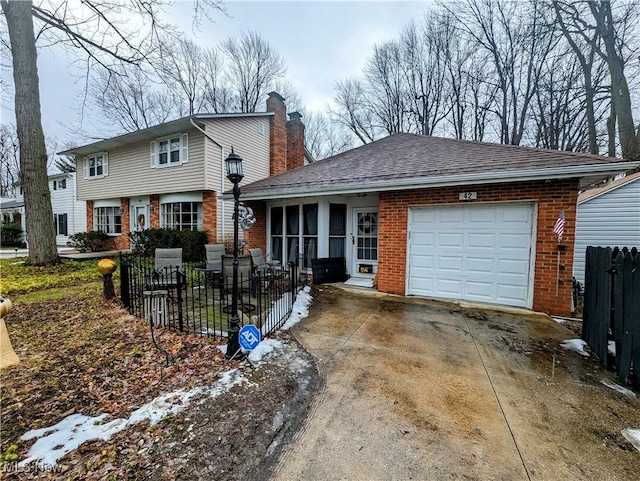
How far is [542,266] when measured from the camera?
5.55 m

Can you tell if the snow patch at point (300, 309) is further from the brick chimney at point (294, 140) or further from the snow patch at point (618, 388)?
the brick chimney at point (294, 140)

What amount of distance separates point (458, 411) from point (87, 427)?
127 inches

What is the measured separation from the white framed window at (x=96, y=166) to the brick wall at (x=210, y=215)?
7.09 metres

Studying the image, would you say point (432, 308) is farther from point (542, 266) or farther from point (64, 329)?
point (64, 329)

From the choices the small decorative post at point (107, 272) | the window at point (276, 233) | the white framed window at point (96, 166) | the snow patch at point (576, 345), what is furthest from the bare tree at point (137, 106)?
the snow patch at point (576, 345)

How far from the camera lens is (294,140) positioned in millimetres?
13938

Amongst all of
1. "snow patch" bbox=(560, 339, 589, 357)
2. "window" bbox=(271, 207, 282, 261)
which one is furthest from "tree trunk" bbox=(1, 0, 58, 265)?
"snow patch" bbox=(560, 339, 589, 357)

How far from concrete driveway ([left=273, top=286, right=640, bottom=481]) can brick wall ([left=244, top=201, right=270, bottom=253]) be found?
5.98 m

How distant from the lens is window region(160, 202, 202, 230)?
38.4ft

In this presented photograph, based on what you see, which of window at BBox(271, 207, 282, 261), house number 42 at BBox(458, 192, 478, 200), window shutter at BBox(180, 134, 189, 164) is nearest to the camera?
house number 42 at BBox(458, 192, 478, 200)

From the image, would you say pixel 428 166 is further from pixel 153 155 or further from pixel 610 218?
pixel 153 155

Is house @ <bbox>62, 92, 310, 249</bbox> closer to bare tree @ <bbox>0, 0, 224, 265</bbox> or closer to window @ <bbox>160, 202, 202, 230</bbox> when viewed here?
window @ <bbox>160, 202, 202, 230</bbox>

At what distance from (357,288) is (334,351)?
3.78 meters

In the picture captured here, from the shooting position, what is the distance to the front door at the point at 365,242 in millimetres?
8141
